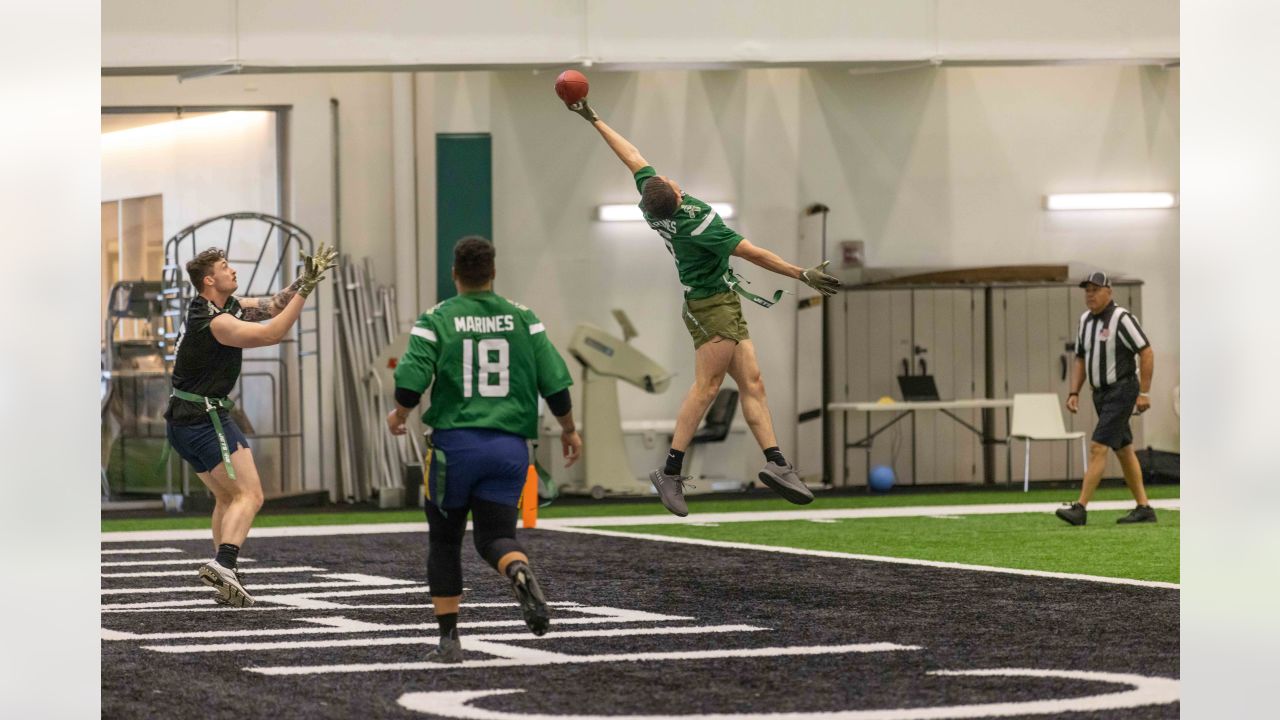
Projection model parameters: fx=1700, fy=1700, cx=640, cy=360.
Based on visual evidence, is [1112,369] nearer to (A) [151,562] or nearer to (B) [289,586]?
(B) [289,586]

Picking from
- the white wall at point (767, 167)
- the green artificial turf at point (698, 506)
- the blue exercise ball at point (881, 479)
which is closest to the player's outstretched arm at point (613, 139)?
the green artificial turf at point (698, 506)

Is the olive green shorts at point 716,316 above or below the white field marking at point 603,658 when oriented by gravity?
above

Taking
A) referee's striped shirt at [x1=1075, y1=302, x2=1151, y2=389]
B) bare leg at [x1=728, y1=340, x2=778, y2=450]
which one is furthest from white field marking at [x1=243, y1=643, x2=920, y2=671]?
referee's striped shirt at [x1=1075, y1=302, x2=1151, y2=389]

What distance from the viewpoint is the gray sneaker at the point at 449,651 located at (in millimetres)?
6266

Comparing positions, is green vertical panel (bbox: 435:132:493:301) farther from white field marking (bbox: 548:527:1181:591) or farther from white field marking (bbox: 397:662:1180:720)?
white field marking (bbox: 397:662:1180:720)

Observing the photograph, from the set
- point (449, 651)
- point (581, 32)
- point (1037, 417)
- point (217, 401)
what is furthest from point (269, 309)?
point (1037, 417)

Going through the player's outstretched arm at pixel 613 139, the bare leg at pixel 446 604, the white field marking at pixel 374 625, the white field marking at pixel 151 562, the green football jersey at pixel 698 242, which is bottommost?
the white field marking at pixel 151 562

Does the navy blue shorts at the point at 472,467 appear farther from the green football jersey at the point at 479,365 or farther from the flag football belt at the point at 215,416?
the flag football belt at the point at 215,416

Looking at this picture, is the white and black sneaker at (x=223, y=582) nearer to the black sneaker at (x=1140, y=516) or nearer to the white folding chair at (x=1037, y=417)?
the black sneaker at (x=1140, y=516)

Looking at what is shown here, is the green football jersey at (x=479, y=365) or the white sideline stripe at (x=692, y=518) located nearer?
the green football jersey at (x=479, y=365)

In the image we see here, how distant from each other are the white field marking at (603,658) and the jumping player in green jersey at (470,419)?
5.1 inches

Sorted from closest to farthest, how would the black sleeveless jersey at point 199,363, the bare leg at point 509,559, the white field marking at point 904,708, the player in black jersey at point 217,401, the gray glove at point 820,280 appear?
the white field marking at point 904,708 < the bare leg at point 509,559 < the player in black jersey at point 217,401 < the black sleeveless jersey at point 199,363 < the gray glove at point 820,280

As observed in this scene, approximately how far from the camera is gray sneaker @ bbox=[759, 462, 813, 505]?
8750mm

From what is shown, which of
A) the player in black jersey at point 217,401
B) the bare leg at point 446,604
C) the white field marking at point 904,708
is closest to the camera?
the white field marking at point 904,708
